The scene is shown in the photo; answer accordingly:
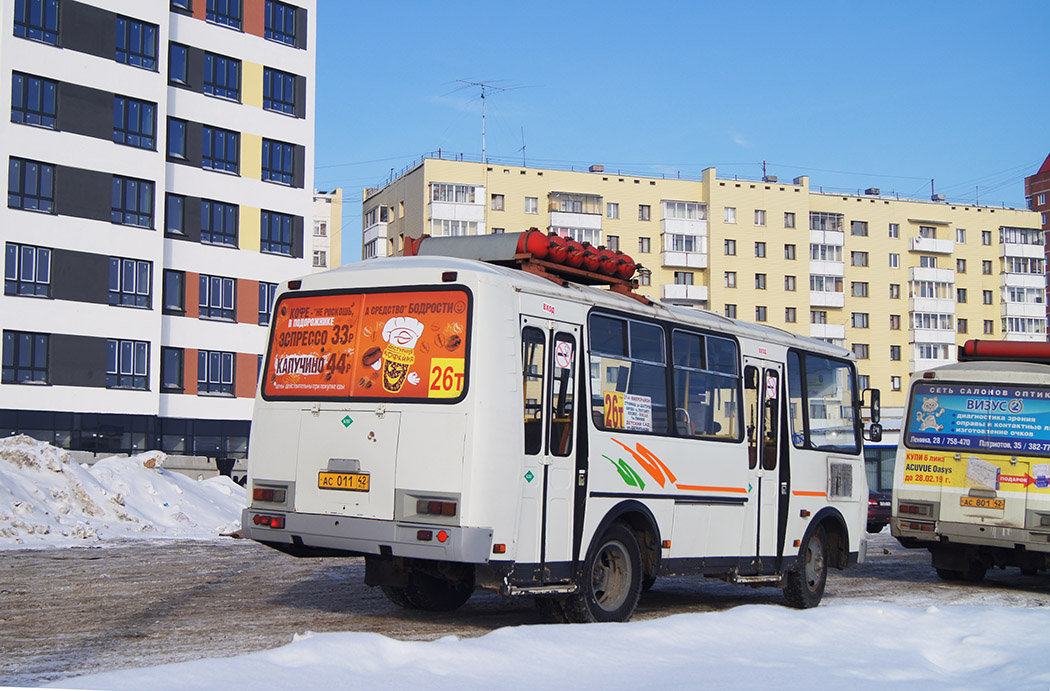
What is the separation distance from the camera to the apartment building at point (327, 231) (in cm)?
10506

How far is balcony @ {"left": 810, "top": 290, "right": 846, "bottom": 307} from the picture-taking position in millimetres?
87938

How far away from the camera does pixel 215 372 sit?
4769 centimetres

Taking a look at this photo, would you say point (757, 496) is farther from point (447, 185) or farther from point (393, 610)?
point (447, 185)

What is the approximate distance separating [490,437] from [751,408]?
4673 millimetres

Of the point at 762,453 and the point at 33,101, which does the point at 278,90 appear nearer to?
the point at 33,101

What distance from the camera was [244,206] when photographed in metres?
48.8

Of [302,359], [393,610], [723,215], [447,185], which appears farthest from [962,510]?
[723,215]

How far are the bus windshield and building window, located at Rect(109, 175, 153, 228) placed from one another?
33.3m

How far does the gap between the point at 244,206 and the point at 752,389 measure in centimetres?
3861

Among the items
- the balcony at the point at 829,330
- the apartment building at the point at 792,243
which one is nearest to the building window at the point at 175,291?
the apartment building at the point at 792,243

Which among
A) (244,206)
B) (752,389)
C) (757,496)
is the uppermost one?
(244,206)

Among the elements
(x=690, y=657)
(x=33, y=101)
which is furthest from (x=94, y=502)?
(x=33, y=101)

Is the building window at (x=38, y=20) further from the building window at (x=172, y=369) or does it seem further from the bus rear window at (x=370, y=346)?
the bus rear window at (x=370, y=346)

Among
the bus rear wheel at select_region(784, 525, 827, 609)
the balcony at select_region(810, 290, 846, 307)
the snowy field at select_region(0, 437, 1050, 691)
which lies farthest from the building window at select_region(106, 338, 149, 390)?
the balcony at select_region(810, 290, 846, 307)
